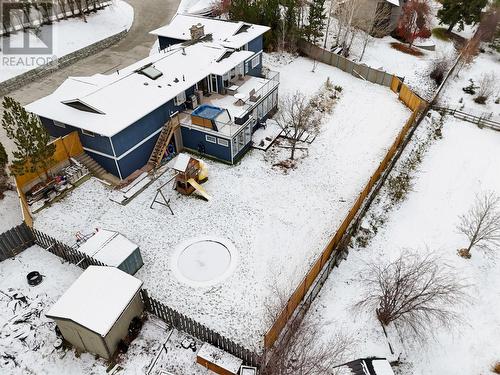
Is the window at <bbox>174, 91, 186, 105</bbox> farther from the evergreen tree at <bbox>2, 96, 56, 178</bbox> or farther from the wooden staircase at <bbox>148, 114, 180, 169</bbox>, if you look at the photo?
the evergreen tree at <bbox>2, 96, 56, 178</bbox>

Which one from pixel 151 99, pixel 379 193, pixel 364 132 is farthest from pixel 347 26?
pixel 151 99

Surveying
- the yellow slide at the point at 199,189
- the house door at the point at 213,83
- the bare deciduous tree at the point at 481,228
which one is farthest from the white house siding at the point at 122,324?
the house door at the point at 213,83

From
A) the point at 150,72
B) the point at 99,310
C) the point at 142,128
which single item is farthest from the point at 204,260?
the point at 150,72

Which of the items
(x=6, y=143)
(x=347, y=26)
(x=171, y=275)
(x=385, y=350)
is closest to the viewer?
(x=385, y=350)

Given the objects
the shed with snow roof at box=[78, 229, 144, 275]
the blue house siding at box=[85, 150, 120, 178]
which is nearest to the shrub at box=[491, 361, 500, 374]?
the shed with snow roof at box=[78, 229, 144, 275]

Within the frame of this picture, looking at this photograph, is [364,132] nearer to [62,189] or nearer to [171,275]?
[171,275]

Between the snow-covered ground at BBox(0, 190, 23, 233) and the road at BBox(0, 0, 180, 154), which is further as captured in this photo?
the road at BBox(0, 0, 180, 154)

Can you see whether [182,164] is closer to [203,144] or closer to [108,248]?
[203,144]
